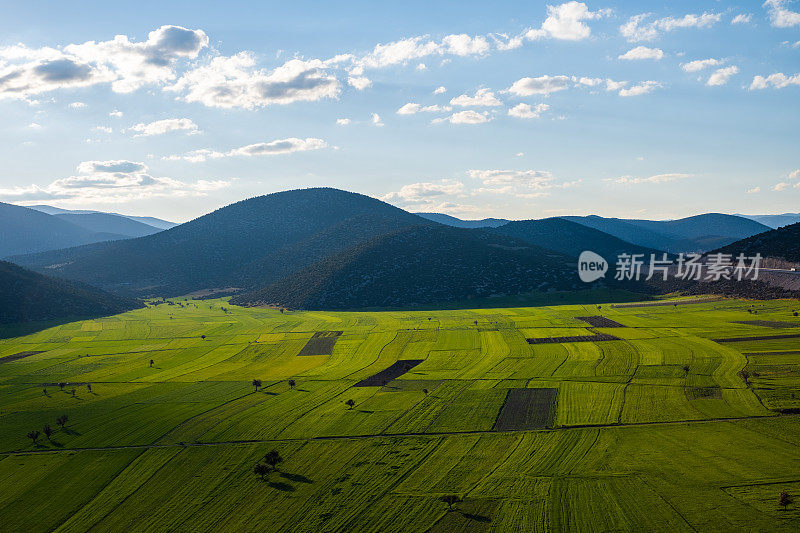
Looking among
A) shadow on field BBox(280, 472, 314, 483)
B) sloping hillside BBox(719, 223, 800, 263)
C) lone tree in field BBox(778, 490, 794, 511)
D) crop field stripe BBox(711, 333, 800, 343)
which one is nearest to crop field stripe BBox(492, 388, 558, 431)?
shadow on field BBox(280, 472, 314, 483)

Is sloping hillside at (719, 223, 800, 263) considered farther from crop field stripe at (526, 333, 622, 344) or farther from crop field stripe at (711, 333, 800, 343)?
crop field stripe at (526, 333, 622, 344)

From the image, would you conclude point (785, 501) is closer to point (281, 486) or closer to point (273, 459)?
point (281, 486)

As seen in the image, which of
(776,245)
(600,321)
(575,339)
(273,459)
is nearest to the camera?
(273,459)

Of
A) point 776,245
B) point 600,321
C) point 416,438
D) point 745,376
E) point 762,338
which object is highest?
point 776,245

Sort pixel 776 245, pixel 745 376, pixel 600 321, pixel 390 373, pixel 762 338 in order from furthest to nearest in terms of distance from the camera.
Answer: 1. pixel 776 245
2. pixel 600 321
3. pixel 762 338
4. pixel 390 373
5. pixel 745 376

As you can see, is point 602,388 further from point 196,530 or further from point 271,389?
point 196,530

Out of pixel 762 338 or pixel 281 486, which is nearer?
pixel 281 486

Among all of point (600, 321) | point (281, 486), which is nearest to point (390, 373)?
point (281, 486)

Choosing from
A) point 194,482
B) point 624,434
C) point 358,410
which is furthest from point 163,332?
point 624,434

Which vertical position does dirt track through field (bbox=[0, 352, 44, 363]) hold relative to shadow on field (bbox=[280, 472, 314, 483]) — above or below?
→ below
